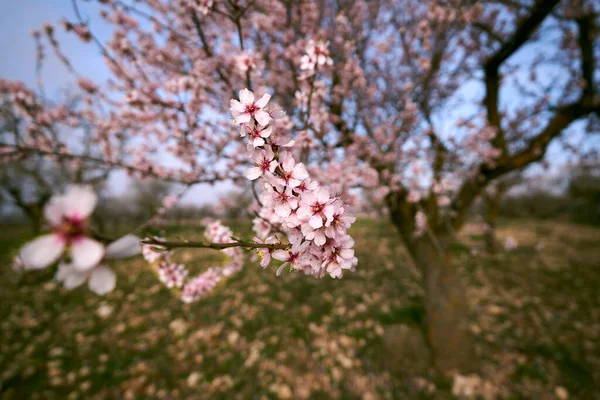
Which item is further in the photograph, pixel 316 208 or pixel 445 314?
pixel 445 314

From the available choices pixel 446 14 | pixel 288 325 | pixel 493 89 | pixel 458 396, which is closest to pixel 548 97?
pixel 493 89

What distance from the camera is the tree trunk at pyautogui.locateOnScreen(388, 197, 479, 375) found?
13.6 ft

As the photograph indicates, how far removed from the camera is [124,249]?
793 mm

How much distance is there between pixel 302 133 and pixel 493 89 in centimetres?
400

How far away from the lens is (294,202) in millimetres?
1082

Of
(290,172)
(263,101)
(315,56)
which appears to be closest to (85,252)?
(290,172)

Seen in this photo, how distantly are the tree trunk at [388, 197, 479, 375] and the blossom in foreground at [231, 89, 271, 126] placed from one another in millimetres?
3314

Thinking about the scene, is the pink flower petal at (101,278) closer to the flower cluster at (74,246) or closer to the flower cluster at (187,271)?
the flower cluster at (74,246)

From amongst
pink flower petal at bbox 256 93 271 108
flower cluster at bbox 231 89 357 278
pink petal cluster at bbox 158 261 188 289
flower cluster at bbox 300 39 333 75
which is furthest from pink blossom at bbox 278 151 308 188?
pink petal cluster at bbox 158 261 188 289

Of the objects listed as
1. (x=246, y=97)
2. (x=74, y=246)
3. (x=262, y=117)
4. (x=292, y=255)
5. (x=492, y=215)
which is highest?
(x=246, y=97)

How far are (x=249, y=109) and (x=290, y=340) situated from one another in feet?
15.0

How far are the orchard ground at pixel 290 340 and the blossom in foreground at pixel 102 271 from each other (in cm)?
213

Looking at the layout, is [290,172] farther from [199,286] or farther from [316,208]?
[199,286]

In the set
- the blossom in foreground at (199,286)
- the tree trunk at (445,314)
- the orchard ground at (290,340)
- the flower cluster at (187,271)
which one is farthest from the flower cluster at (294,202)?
the tree trunk at (445,314)
